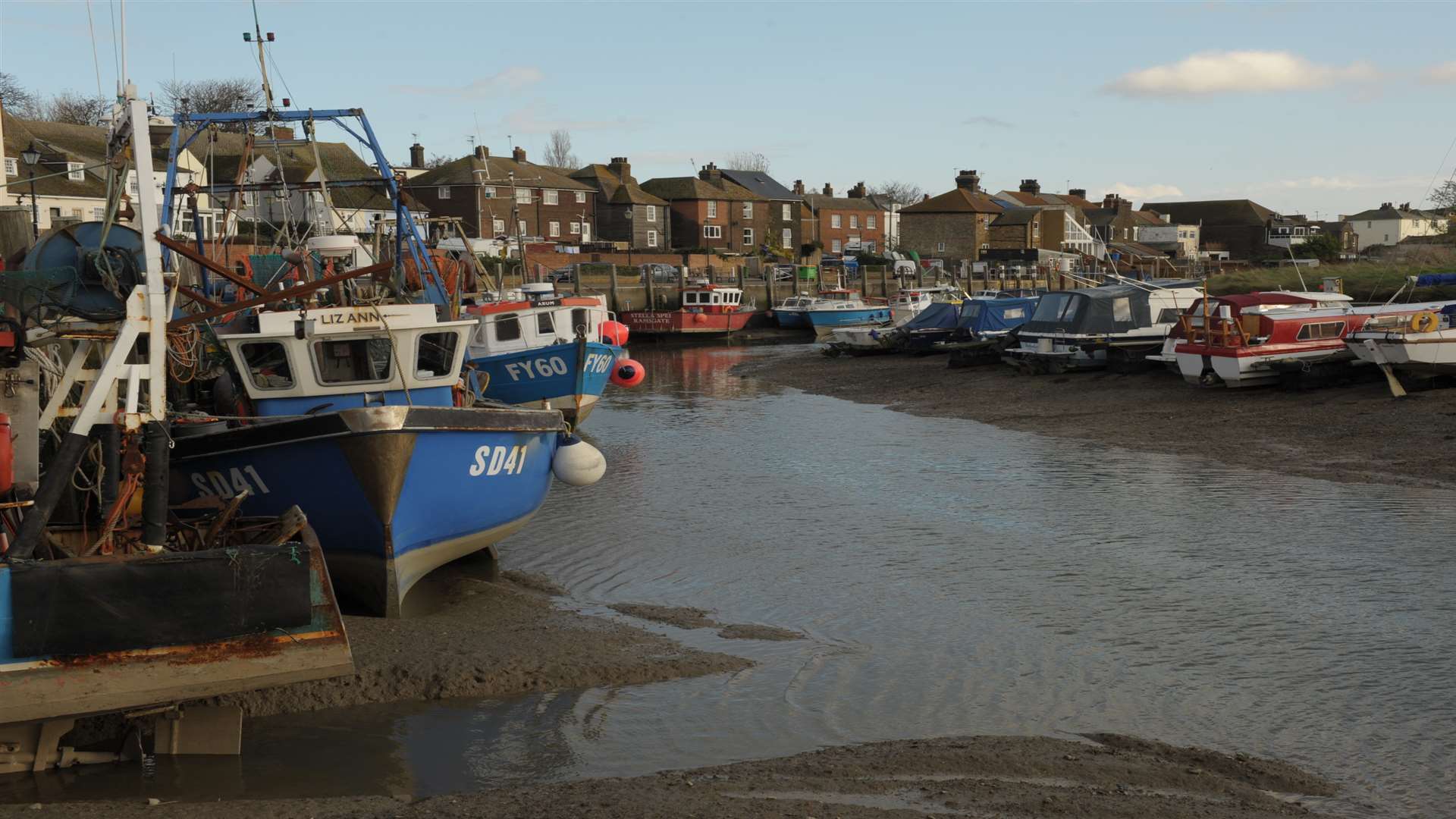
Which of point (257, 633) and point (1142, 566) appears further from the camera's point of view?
point (1142, 566)

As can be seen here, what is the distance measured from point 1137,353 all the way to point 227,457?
21.9 m

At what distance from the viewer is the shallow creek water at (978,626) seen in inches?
300

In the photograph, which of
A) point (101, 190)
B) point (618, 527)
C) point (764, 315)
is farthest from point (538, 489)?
point (764, 315)

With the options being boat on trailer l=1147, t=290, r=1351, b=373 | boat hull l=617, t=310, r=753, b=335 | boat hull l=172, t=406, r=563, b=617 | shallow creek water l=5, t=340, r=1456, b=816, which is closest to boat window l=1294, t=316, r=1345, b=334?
boat on trailer l=1147, t=290, r=1351, b=373

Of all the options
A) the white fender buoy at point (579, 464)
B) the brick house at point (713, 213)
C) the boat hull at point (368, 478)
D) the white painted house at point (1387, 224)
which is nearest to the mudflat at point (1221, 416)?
the white fender buoy at point (579, 464)

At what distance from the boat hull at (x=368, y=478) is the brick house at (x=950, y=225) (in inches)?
3414

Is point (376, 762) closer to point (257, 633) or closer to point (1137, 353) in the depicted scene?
point (257, 633)

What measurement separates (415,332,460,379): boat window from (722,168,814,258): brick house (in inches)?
3139

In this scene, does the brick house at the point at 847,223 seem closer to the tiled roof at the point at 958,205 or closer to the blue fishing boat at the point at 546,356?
the tiled roof at the point at 958,205

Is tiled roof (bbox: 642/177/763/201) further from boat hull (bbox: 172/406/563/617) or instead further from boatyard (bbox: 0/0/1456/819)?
boat hull (bbox: 172/406/563/617)

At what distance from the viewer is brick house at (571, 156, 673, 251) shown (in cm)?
8406

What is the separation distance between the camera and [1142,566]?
41.1 feet

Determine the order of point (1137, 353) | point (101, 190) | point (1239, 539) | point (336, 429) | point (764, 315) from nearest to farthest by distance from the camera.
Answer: point (336, 429) < point (1239, 539) < point (1137, 353) < point (101, 190) < point (764, 315)

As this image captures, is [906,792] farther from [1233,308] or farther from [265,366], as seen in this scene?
[1233,308]
